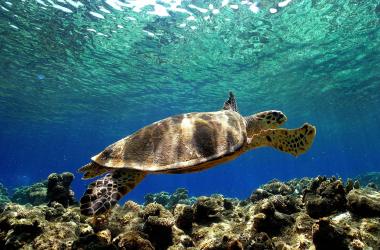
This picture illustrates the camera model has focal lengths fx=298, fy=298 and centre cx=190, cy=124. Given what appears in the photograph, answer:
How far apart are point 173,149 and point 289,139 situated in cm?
210

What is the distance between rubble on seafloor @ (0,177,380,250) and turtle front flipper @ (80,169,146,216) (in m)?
0.36

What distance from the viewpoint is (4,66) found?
24281 mm

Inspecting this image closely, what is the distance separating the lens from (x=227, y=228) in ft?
14.8

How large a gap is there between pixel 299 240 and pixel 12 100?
1529 inches

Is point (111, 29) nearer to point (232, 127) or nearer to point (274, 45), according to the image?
point (274, 45)

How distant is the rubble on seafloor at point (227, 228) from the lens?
3359 mm

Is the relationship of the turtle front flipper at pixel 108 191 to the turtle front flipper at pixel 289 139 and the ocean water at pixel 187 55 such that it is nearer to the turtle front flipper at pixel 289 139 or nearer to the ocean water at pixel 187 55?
the turtle front flipper at pixel 289 139

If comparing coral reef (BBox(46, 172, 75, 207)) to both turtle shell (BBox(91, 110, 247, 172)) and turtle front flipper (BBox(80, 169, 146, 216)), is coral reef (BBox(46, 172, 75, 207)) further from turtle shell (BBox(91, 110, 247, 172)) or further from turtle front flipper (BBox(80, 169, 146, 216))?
turtle front flipper (BBox(80, 169, 146, 216))

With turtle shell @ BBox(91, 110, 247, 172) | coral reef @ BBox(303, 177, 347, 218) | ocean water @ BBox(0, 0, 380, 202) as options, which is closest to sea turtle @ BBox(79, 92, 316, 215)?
turtle shell @ BBox(91, 110, 247, 172)

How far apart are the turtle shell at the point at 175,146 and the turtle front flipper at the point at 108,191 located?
17 cm

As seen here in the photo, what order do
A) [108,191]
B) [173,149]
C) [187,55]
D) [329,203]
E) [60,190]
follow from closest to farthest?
[108,191], [329,203], [173,149], [60,190], [187,55]

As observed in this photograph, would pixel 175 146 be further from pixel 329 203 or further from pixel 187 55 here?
pixel 187 55

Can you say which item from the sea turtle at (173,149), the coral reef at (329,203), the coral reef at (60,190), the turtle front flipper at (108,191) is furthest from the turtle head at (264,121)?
the coral reef at (60,190)

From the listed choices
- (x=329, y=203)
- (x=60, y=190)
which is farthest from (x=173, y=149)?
(x=60, y=190)
